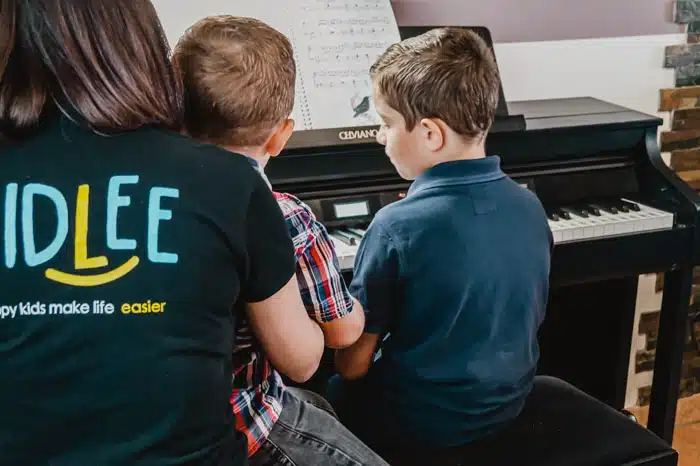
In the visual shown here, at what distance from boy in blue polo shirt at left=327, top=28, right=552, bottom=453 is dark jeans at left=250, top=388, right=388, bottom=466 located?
194mm

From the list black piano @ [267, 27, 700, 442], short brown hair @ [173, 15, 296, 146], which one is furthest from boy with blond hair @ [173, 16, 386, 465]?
black piano @ [267, 27, 700, 442]

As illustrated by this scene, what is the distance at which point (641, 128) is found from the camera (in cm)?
203

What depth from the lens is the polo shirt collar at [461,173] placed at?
1291 mm

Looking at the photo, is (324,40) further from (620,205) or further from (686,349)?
(686,349)

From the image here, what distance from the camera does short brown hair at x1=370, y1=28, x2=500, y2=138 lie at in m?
1.33

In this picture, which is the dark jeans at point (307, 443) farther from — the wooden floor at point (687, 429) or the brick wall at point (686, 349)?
the brick wall at point (686, 349)

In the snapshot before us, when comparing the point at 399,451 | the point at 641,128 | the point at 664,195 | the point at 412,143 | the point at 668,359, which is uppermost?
the point at 412,143

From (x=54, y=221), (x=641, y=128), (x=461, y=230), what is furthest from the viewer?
(x=641, y=128)

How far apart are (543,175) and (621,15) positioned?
0.79 m

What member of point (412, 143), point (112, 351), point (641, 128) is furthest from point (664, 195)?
point (112, 351)

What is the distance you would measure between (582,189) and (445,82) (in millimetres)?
819

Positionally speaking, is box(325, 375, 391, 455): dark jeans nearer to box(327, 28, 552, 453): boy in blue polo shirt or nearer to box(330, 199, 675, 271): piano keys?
box(327, 28, 552, 453): boy in blue polo shirt

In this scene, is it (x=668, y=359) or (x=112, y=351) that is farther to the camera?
(x=668, y=359)

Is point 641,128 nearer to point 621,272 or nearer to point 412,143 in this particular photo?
point 621,272
